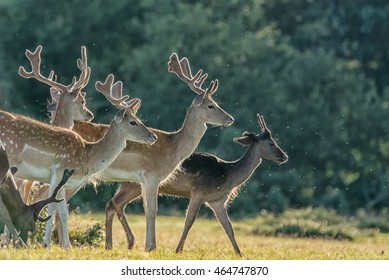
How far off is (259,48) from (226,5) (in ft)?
6.97

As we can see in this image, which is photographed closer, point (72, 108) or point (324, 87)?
point (72, 108)

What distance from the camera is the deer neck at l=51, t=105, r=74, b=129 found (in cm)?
1580

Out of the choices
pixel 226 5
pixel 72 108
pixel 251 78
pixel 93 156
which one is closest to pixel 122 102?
pixel 72 108

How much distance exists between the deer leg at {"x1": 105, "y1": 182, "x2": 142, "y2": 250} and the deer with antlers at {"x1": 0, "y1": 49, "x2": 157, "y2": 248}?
3.36 ft

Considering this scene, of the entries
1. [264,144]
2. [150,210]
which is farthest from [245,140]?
[150,210]

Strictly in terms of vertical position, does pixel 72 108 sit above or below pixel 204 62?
above

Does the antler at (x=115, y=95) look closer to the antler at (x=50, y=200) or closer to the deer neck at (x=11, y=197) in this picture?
the antler at (x=50, y=200)

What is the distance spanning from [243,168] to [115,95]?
2.01 meters

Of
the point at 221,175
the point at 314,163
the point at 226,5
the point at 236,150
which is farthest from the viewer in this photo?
the point at 226,5

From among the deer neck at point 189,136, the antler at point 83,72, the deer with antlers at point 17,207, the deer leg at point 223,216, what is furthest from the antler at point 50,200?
the antler at point 83,72

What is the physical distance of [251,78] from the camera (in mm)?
36281

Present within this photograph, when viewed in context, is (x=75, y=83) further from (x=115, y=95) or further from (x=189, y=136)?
(x=189, y=136)

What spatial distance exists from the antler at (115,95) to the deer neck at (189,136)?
65 cm

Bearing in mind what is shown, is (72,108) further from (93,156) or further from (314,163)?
(314,163)
